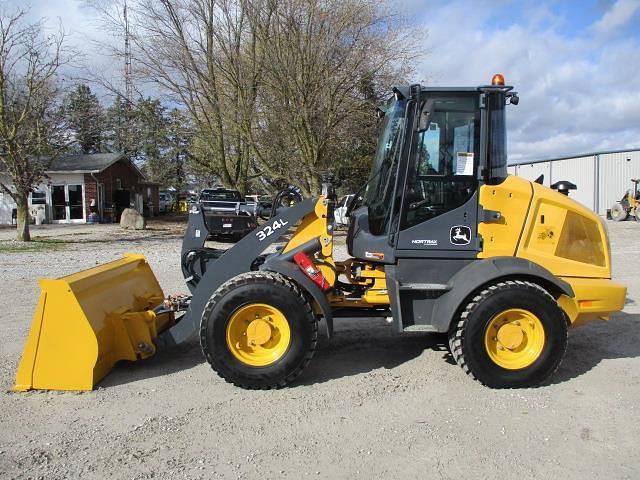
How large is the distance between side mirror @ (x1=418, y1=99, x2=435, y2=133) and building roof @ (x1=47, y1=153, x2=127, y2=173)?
26.6 meters

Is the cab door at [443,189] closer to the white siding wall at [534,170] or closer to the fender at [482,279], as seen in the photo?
the fender at [482,279]

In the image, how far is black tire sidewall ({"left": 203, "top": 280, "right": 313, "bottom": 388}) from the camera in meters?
4.61

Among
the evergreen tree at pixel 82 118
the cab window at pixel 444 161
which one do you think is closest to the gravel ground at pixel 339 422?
the cab window at pixel 444 161

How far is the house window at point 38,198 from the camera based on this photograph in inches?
1096

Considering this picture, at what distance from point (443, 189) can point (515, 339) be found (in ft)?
4.76

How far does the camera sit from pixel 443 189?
4.92m

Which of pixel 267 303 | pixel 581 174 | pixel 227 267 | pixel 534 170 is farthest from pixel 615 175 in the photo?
pixel 267 303

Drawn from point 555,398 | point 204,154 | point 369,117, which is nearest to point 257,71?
point 369,117

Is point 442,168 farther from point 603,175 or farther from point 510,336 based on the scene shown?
point 603,175

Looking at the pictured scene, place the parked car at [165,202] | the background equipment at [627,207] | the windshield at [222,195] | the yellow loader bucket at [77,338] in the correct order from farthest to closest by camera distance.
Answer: the parked car at [165,202] → the background equipment at [627,207] → the windshield at [222,195] → the yellow loader bucket at [77,338]

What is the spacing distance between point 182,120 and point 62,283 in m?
20.0

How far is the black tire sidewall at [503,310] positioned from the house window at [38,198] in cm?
2807

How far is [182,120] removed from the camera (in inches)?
919

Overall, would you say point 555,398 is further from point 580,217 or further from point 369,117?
point 369,117
